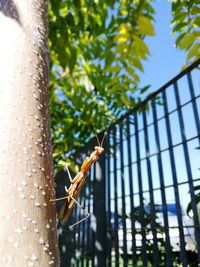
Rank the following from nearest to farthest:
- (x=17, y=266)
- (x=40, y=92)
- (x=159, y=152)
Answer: (x=17, y=266), (x=40, y=92), (x=159, y=152)

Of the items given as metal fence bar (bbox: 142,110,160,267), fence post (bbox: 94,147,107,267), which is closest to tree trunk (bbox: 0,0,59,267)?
metal fence bar (bbox: 142,110,160,267)

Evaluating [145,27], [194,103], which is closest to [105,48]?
[145,27]

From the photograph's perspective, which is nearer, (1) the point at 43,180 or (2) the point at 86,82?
(1) the point at 43,180

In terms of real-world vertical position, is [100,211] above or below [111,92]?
below

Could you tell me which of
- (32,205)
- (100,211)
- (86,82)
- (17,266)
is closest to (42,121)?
(32,205)

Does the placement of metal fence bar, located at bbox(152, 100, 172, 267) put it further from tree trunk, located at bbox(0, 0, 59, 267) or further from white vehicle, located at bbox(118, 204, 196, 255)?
tree trunk, located at bbox(0, 0, 59, 267)

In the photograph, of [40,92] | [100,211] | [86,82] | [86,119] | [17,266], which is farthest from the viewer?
[86,82]

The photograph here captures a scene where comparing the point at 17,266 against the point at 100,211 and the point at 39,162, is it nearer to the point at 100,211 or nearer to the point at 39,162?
the point at 39,162
